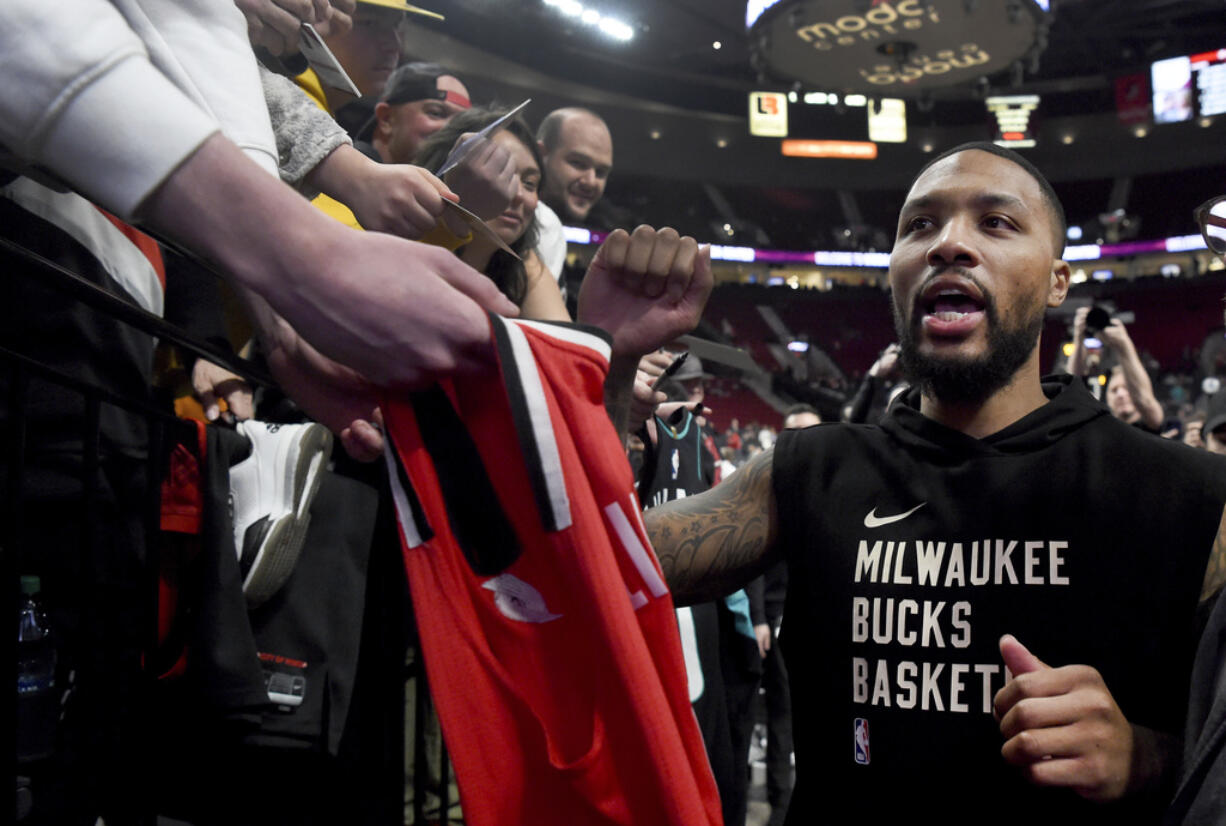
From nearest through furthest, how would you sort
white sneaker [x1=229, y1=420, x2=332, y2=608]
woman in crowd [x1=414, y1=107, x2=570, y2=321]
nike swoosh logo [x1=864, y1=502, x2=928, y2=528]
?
nike swoosh logo [x1=864, y1=502, x2=928, y2=528], white sneaker [x1=229, y1=420, x2=332, y2=608], woman in crowd [x1=414, y1=107, x2=570, y2=321]

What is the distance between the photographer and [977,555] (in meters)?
1.45

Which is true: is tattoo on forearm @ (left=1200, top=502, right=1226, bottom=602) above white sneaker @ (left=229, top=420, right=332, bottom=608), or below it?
below

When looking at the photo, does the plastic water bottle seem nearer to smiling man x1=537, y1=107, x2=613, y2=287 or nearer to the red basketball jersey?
the red basketball jersey

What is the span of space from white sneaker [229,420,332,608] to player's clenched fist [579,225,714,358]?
72cm

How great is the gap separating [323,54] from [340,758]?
1.26 m

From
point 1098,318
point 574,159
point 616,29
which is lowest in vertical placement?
point 1098,318

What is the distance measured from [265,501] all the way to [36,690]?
0.49 metres

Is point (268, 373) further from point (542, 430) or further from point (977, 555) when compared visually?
point (977, 555)

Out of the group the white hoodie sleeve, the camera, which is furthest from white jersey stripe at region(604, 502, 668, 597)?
the camera

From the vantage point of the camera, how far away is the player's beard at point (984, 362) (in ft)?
5.14

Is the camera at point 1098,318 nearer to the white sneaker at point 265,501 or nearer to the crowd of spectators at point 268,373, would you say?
the crowd of spectators at point 268,373

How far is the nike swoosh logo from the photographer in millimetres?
1521

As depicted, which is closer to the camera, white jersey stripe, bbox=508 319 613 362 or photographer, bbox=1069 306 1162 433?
white jersey stripe, bbox=508 319 613 362

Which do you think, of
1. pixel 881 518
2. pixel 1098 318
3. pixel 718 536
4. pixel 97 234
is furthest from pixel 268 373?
pixel 1098 318
